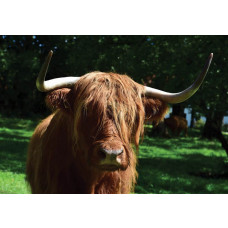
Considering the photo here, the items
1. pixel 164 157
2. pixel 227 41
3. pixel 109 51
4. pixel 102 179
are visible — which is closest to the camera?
pixel 102 179

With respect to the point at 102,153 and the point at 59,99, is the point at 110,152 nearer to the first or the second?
the point at 102,153

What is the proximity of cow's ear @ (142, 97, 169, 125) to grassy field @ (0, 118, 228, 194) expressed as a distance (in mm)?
2271

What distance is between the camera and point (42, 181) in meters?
3.20

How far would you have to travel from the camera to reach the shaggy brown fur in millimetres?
2688

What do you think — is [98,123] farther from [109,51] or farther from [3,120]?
[3,120]

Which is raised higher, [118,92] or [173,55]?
[173,55]

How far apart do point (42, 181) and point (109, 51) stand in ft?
22.4

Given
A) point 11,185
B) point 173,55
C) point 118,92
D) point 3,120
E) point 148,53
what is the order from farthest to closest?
1. point 3,120
2. point 148,53
3. point 173,55
4. point 11,185
5. point 118,92

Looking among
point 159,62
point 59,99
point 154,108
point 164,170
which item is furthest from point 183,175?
point 59,99

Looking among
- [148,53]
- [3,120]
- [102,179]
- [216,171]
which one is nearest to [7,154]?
[148,53]

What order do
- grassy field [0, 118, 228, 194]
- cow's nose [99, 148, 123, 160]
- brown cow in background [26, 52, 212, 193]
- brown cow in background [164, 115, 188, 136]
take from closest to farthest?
1. cow's nose [99, 148, 123, 160]
2. brown cow in background [26, 52, 212, 193]
3. grassy field [0, 118, 228, 194]
4. brown cow in background [164, 115, 188, 136]

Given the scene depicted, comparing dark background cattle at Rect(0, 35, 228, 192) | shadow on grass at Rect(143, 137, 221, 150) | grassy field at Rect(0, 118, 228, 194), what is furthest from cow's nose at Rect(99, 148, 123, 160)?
shadow on grass at Rect(143, 137, 221, 150)

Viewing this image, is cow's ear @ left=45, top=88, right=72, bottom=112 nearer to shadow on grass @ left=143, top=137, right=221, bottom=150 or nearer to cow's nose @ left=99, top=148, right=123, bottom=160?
cow's nose @ left=99, top=148, right=123, bottom=160

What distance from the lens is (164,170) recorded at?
9.69 metres
